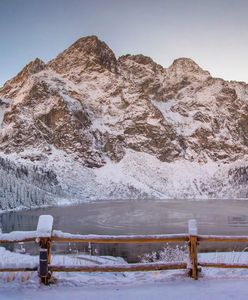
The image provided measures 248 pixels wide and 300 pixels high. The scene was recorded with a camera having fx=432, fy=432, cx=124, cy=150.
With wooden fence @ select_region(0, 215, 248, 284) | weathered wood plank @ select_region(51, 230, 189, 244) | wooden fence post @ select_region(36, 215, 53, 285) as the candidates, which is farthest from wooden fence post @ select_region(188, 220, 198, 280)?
wooden fence post @ select_region(36, 215, 53, 285)

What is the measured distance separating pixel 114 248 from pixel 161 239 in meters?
46.9

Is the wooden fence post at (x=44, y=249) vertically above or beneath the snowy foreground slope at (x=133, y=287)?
above

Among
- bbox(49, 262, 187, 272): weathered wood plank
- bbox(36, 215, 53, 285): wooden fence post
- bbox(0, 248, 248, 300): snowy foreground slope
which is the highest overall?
bbox(36, 215, 53, 285): wooden fence post

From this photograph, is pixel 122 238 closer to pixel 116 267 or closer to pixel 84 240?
pixel 116 267

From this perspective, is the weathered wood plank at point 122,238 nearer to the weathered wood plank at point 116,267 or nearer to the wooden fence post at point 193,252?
the wooden fence post at point 193,252

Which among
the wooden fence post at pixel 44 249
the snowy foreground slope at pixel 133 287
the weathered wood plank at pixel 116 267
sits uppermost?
the wooden fence post at pixel 44 249

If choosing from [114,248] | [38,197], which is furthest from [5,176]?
[114,248]

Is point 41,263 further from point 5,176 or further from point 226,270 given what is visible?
point 5,176

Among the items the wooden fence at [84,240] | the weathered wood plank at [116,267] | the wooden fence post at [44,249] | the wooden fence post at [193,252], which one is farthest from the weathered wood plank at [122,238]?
the weathered wood plank at [116,267]

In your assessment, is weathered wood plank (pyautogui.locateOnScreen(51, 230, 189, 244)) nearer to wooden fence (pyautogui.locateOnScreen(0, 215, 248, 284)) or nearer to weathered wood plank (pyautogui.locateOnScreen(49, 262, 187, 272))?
wooden fence (pyautogui.locateOnScreen(0, 215, 248, 284))

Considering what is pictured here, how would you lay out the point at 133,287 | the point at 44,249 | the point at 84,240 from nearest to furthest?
the point at 133,287 → the point at 44,249 → the point at 84,240

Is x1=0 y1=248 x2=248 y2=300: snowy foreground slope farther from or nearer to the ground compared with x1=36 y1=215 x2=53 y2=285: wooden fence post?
nearer to the ground

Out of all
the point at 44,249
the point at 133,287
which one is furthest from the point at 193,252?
the point at 44,249

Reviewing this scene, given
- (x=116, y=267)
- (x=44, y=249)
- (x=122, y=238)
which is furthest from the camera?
(x=122, y=238)
